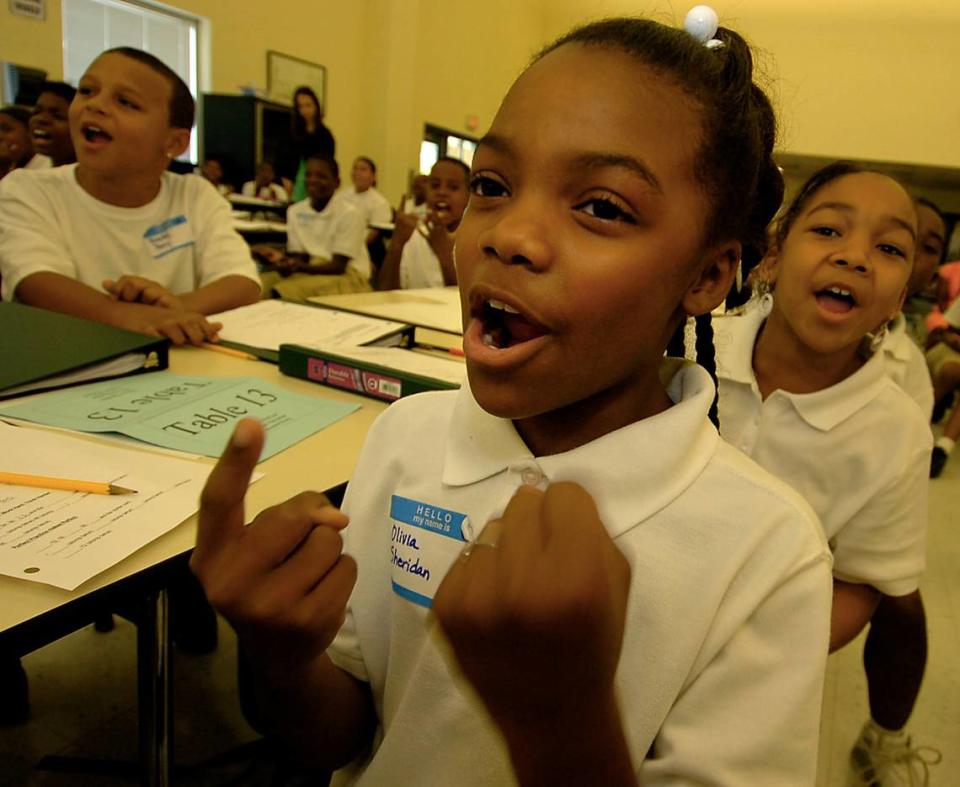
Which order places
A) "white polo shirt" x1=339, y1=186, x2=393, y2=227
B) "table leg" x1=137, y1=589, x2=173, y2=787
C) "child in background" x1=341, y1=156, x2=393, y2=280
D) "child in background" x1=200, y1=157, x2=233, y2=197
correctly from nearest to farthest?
"table leg" x1=137, y1=589, x2=173, y2=787
"child in background" x1=200, y1=157, x2=233, y2=197
"child in background" x1=341, y1=156, x2=393, y2=280
"white polo shirt" x1=339, y1=186, x2=393, y2=227

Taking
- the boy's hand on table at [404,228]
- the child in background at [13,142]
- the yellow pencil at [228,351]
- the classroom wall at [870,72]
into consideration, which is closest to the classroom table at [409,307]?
the yellow pencil at [228,351]

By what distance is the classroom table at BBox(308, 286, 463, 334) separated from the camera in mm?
1813

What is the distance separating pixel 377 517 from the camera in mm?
700

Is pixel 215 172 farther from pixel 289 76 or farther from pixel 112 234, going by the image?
pixel 112 234

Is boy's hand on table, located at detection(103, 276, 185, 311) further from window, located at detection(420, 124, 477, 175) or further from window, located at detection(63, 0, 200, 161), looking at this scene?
window, located at detection(420, 124, 477, 175)

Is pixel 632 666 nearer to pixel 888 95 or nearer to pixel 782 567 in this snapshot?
pixel 782 567

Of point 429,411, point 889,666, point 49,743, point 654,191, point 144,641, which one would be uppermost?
point 654,191

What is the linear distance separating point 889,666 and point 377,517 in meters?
1.12

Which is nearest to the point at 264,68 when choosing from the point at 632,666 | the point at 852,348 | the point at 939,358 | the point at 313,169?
the point at 313,169

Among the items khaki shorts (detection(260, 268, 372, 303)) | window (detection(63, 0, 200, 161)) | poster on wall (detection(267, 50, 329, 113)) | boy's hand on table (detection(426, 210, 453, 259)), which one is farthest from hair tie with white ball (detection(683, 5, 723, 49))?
poster on wall (detection(267, 50, 329, 113))

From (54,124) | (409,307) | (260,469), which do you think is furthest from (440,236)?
(260,469)

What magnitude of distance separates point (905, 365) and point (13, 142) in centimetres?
367

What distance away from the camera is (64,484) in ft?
2.25

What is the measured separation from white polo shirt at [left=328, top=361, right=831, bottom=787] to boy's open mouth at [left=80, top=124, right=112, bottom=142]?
1.26 meters
